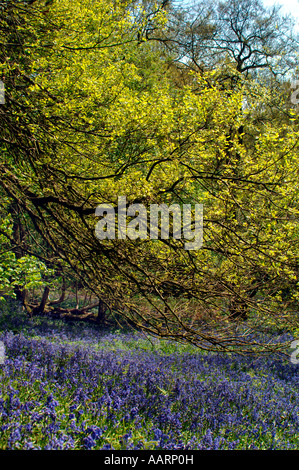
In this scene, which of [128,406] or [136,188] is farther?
[136,188]

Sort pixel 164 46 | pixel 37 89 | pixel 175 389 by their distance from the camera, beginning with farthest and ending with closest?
1. pixel 164 46
2. pixel 175 389
3. pixel 37 89

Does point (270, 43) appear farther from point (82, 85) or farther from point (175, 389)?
point (175, 389)

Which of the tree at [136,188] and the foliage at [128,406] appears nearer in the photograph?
the foliage at [128,406]

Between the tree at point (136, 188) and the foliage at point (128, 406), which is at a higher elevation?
the tree at point (136, 188)

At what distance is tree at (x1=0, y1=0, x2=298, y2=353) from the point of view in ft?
14.7

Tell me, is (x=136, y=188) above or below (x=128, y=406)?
above

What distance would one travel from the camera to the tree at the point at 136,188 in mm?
4492

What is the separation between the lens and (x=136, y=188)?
5016 millimetres

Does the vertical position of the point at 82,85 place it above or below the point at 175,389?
above

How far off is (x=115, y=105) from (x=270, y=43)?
12135mm

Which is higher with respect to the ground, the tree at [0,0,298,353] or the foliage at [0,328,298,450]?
the tree at [0,0,298,353]
